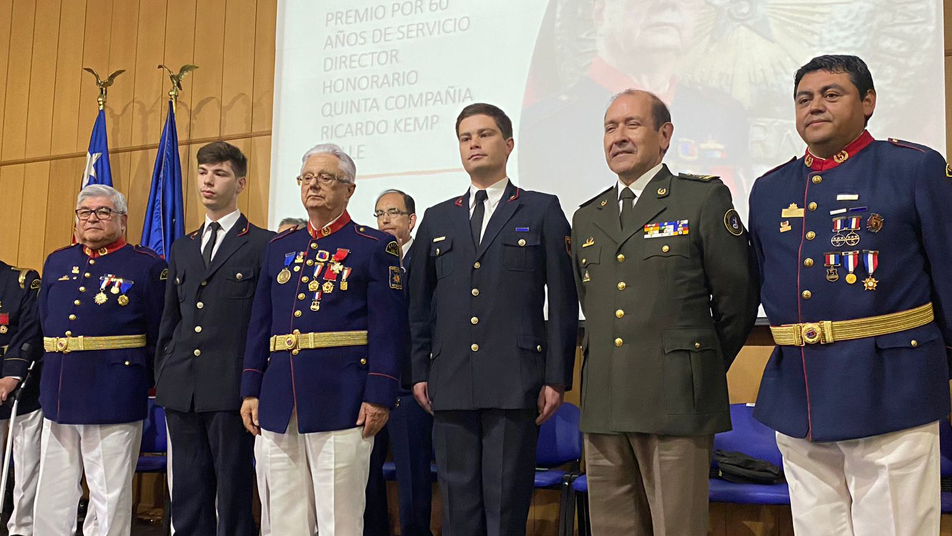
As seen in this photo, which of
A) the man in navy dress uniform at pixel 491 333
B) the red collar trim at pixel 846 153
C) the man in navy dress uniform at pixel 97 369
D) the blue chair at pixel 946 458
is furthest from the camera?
the man in navy dress uniform at pixel 97 369

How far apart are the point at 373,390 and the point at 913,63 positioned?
2.71 metres

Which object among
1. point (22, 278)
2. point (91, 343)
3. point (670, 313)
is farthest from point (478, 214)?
point (22, 278)

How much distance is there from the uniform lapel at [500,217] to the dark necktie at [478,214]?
0.03 meters

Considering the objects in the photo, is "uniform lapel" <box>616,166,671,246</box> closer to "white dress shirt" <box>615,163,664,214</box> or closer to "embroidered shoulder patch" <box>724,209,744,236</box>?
"white dress shirt" <box>615,163,664,214</box>

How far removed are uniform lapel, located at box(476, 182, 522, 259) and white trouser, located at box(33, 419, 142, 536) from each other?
188 centimetres

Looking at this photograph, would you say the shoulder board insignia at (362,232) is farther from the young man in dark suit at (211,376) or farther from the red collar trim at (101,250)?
the red collar trim at (101,250)

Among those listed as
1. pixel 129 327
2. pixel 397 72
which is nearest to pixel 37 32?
pixel 397 72

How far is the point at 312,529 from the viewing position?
298 centimetres

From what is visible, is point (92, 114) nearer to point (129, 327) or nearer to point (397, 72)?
point (397, 72)

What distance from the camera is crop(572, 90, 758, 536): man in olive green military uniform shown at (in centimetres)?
241

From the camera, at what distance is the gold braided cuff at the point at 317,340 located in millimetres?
3010

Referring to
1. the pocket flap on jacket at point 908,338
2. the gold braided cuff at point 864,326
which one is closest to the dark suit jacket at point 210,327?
the gold braided cuff at point 864,326

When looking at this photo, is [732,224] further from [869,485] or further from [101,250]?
[101,250]

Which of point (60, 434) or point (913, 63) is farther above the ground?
A: point (913, 63)
